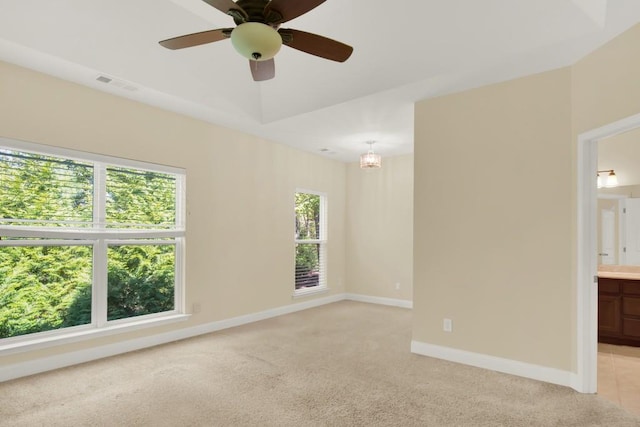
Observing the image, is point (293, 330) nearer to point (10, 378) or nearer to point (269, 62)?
point (10, 378)

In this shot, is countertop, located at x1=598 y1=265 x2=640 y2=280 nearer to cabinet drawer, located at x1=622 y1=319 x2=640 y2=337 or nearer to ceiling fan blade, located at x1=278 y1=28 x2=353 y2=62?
cabinet drawer, located at x1=622 y1=319 x2=640 y2=337

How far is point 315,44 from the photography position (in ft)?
7.24

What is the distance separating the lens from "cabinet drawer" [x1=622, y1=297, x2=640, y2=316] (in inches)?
161

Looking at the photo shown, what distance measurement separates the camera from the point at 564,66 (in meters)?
3.14

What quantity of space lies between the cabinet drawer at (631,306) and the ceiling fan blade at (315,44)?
13.9ft

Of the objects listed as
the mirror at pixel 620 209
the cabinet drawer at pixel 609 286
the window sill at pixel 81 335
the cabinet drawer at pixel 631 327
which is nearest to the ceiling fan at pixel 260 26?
the window sill at pixel 81 335

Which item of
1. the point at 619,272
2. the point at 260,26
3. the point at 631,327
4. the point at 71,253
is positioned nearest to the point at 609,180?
the point at 619,272

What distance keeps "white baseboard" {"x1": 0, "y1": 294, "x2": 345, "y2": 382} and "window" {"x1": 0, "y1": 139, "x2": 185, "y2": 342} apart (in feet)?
0.74

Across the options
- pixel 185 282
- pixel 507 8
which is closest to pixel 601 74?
pixel 507 8

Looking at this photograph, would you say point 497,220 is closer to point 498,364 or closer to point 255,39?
point 498,364

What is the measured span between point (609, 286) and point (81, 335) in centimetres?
566

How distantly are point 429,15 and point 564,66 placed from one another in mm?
1259

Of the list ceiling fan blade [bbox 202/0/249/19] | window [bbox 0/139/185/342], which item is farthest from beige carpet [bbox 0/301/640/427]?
ceiling fan blade [bbox 202/0/249/19]

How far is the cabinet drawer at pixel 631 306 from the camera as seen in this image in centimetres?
408
